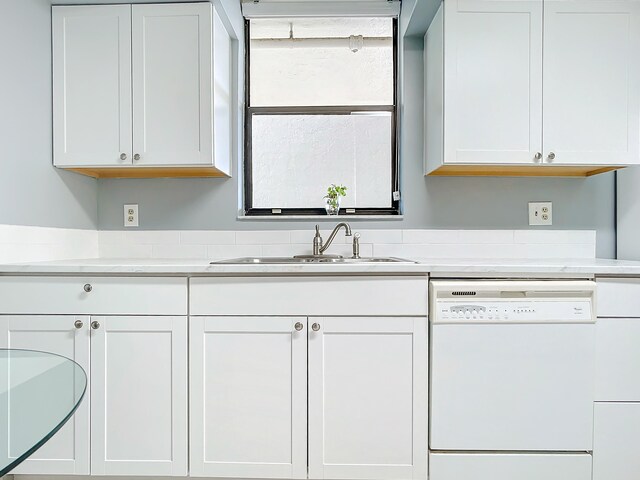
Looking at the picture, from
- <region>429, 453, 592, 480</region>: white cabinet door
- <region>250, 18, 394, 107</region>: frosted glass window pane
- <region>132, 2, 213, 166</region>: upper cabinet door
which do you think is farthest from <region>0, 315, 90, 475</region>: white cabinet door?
<region>250, 18, 394, 107</region>: frosted glass window pane

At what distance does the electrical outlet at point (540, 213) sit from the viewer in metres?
2.17

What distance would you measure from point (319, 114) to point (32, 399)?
1942 millimetres

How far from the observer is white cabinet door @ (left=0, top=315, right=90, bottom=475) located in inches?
62.3

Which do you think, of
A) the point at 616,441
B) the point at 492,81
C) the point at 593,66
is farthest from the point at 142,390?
the point at 593,66

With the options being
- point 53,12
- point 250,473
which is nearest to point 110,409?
point 250,473

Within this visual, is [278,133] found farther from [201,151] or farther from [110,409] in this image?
[110,409]

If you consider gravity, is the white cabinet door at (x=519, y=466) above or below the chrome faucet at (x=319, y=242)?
below

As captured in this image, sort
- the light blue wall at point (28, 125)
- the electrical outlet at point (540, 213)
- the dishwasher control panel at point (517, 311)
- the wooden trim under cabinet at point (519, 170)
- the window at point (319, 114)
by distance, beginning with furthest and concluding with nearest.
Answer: the window at point (319, 114), the electrical outlet at point (540, 213), the wooden trim under cabinet at point (519, 170), the light blue wall at point (28, 125), the dishwasher control panel at point (517, 311)

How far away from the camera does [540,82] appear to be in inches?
72.1

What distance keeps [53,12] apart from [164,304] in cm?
146

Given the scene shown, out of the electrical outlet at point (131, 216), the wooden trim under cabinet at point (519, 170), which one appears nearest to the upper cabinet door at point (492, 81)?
the wooden trim under cabinet at point (519, 170)

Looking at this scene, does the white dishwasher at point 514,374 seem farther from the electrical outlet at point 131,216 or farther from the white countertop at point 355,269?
the electrical outlet at point 131,216

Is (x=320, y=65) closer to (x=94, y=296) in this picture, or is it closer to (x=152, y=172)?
(x=152, y=172)

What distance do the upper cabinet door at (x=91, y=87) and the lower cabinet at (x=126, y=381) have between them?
0.77 metres
